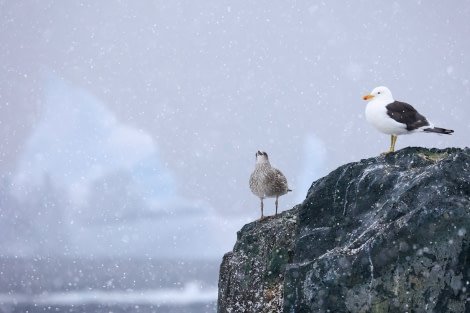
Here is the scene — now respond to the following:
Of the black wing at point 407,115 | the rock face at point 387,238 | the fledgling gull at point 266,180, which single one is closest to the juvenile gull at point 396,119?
the black wing at point 407,115

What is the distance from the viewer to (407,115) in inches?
399

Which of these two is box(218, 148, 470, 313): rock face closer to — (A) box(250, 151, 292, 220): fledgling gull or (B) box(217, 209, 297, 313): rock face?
(B) box(217, 209, 297, 313): rock face

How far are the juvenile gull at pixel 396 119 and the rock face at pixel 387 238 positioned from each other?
2.28ft

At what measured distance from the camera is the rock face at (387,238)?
257 inches

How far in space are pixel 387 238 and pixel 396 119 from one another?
3.89 metres

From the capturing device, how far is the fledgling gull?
13344mm

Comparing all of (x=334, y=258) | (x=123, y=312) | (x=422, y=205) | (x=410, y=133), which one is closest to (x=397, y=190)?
(x=422, y=205)

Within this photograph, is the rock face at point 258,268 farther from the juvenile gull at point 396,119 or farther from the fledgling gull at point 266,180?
the juvenile gull at point 396,119

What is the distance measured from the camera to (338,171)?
930cm

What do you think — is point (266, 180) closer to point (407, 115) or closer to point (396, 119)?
point (396, 119)

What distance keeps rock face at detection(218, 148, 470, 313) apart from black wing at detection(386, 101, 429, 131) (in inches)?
29.4

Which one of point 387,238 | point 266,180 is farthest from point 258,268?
point 387,238

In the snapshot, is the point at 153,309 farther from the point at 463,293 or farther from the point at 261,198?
the point at 463,293

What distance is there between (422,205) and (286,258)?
3.70 metres
